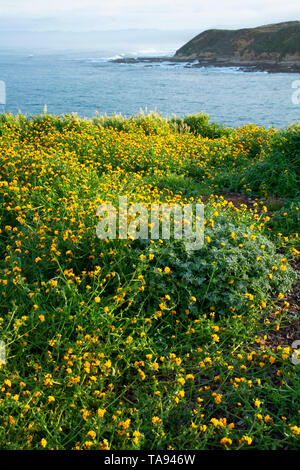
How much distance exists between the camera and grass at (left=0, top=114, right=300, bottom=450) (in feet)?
8.32

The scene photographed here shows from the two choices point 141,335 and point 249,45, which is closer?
point 141,335

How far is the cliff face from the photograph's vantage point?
250 feet

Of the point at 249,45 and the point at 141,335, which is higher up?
the point at 249,45

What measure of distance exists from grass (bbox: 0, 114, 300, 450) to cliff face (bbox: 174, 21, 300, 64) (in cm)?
8105

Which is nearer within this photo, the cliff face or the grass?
the grass

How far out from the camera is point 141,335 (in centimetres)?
302

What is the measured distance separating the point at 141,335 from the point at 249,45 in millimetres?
105974

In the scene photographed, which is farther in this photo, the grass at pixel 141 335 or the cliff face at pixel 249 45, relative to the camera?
the cliff face at pixel 249 45

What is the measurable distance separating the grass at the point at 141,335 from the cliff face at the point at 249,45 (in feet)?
266

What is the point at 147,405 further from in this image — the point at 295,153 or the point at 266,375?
the point at 295,153

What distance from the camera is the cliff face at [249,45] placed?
76.3m

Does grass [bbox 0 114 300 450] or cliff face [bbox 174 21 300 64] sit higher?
cliff face [bbox 174 21 300 64]

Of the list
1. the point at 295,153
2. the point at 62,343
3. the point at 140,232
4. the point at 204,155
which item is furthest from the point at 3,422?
the point at 204,155

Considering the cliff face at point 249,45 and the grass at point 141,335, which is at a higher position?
the cliff face at point 249,45
